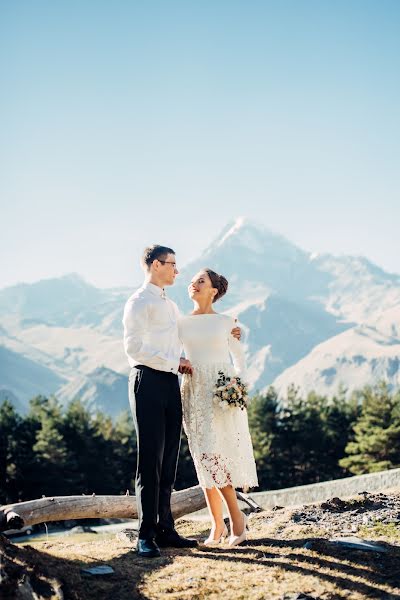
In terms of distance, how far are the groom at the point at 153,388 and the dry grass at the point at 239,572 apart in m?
0.51

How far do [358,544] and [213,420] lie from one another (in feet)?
6.58

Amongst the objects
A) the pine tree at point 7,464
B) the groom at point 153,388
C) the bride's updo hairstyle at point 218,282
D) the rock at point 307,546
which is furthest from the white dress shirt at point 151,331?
the pine tree at point 7,464

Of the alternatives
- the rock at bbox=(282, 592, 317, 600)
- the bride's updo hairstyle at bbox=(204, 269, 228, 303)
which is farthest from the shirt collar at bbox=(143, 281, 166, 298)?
the rock at bbox=(282, 592, 317, 600)

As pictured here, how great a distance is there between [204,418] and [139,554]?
159cm

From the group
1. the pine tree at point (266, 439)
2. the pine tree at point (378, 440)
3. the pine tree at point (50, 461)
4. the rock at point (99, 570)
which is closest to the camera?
the rock at point (99, 570)

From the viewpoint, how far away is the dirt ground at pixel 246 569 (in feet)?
17.0

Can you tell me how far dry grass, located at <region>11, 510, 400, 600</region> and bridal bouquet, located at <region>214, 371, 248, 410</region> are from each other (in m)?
1.57

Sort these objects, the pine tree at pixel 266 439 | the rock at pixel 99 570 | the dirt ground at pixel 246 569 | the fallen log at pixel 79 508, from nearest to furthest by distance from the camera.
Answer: the dirt ground at pixel 246 569 → the rock at pixel 99 570 → the fallen log at pixel 79 508 → the pine tree at pixel 266 439

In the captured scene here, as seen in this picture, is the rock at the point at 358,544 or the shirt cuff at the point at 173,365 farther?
the shirt cuff at the point at 173,365

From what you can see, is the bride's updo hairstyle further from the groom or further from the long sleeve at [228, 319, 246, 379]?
the groom

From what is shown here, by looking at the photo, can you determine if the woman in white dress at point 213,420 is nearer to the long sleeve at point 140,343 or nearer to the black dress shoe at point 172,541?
the black dress shoe at point 172,541

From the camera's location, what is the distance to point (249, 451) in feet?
23.3

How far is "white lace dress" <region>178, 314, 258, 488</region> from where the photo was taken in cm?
684

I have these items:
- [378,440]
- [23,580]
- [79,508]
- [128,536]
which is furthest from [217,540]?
[378,440]
